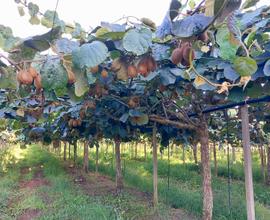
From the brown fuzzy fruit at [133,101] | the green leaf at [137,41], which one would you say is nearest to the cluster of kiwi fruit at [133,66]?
the green leaf at [137,41]

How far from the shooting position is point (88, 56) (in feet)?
4.47

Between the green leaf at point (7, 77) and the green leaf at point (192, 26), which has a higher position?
the green leaf at point (192, 26)

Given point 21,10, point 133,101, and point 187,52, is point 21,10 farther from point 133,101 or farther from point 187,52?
point 133,101

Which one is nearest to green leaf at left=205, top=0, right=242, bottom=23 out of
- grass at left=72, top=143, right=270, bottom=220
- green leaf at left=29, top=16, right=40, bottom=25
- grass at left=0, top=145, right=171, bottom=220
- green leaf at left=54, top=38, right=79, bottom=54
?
green leaf at left=54, top=38, right=79, bottom=54

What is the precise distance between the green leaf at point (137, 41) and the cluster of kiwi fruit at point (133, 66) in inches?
5.4

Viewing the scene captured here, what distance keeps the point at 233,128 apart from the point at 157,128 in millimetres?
1718

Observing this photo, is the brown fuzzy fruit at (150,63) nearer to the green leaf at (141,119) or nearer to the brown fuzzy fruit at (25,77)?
the brown fuzzy fruit at (25,77)

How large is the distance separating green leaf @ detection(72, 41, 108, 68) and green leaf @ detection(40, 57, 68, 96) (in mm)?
98

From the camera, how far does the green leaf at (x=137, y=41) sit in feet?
4.47

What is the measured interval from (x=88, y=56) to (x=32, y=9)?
53cm

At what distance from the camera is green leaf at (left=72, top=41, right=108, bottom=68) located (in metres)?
1.36

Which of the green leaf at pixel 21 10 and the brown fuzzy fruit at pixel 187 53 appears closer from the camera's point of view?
the brown fuzzy fruit at pixel 187 53

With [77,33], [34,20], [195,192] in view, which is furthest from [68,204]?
[34,20]

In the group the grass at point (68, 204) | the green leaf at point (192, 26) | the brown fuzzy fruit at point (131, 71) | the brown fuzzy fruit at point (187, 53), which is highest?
the green leaf at point (192, 26)
